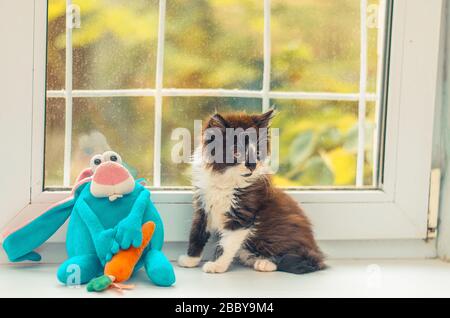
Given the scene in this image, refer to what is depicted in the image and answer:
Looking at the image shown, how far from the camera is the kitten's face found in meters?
1.22

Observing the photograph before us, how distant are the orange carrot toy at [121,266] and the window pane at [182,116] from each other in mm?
251

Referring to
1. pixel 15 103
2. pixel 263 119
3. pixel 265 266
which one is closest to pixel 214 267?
pixel 265 266

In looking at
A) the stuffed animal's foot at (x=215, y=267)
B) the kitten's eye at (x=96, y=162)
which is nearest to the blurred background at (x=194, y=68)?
the kitten's eye at (x=96, y=162)

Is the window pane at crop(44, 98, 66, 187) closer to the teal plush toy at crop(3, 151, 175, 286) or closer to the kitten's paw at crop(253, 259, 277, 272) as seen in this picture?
the teal plush toy at crop(3, 151, 175, 286)

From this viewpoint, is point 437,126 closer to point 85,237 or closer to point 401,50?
point 401,50

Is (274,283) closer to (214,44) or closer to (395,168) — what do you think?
(395,168)

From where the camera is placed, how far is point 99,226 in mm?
1142

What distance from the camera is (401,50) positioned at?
1350 mm

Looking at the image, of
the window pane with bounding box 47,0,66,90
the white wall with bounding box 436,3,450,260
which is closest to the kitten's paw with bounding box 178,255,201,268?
the window pane with bounding box 47,0,66,90

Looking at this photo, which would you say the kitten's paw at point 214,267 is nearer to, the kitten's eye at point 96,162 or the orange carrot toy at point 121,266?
the orange carrot toy at point 121,266

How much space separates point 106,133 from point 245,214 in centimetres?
37

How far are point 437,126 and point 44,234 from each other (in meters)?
0.90

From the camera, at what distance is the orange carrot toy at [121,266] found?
108 cm

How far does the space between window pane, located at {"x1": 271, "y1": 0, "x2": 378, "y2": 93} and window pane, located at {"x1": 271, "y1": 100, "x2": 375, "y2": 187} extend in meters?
0.05
